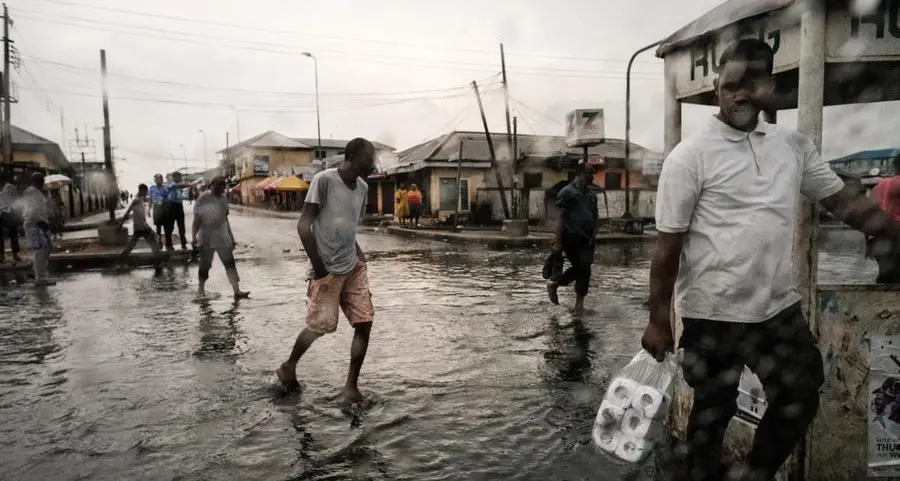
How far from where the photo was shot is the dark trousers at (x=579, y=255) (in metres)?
6.74

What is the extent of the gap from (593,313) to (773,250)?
191 inches

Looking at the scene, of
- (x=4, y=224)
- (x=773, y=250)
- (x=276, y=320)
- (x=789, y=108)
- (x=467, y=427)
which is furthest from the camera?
(x=4, y=224)

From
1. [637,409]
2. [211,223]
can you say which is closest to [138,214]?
[211,223]

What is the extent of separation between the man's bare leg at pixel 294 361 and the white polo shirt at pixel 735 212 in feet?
8.82

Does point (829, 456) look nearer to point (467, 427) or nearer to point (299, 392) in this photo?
point (467, 427)

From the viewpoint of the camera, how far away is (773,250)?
2.12 meters

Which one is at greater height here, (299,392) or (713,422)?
(713,422)

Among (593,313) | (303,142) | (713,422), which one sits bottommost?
(593,313)

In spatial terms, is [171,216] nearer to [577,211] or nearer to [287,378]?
[577,211]

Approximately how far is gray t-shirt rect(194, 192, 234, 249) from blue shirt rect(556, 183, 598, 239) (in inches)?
173

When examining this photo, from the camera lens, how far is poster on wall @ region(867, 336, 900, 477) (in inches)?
99.5

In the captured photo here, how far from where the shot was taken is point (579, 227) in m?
6.73

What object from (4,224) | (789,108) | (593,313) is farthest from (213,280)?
(789,108)

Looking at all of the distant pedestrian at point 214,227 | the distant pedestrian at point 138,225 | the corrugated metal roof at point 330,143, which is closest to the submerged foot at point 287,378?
the distant pedestrian at point 214,227
